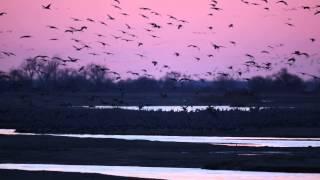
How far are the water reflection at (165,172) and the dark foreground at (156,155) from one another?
3.72 feet

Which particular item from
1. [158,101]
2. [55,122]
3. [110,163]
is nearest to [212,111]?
[55,122]

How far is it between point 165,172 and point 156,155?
6701 millimetres

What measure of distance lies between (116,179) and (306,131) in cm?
3107

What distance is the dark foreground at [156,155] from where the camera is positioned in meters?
37.8

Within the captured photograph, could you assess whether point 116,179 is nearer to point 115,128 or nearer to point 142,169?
point 142,169

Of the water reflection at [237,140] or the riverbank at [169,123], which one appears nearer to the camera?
the water reflection at [237,140]

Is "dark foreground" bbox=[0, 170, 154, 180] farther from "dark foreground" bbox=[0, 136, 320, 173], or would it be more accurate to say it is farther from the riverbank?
the riverbank

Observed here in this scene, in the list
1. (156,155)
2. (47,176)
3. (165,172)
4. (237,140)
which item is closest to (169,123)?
(237,140)

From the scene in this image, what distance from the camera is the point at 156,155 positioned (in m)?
42.7

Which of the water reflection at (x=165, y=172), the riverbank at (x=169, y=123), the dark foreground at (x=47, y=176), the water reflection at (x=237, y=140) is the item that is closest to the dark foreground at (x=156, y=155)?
the water reflection at (x=165, y=172)

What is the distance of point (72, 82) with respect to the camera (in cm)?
18300

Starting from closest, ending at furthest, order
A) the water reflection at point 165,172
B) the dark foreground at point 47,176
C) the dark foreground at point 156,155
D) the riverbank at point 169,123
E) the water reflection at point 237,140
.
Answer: the dark foreground at point 47,176 < the water reflection at point 165,172 < the dark foreground at point 156,155 < the water reflection at point 237,140 < the riverbank at point 169,123

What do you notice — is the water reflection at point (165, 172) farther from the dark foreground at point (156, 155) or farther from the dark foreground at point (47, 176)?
the dark foreground at point (47, 176)

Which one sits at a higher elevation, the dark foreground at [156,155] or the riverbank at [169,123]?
the riverbank at [169,123]
